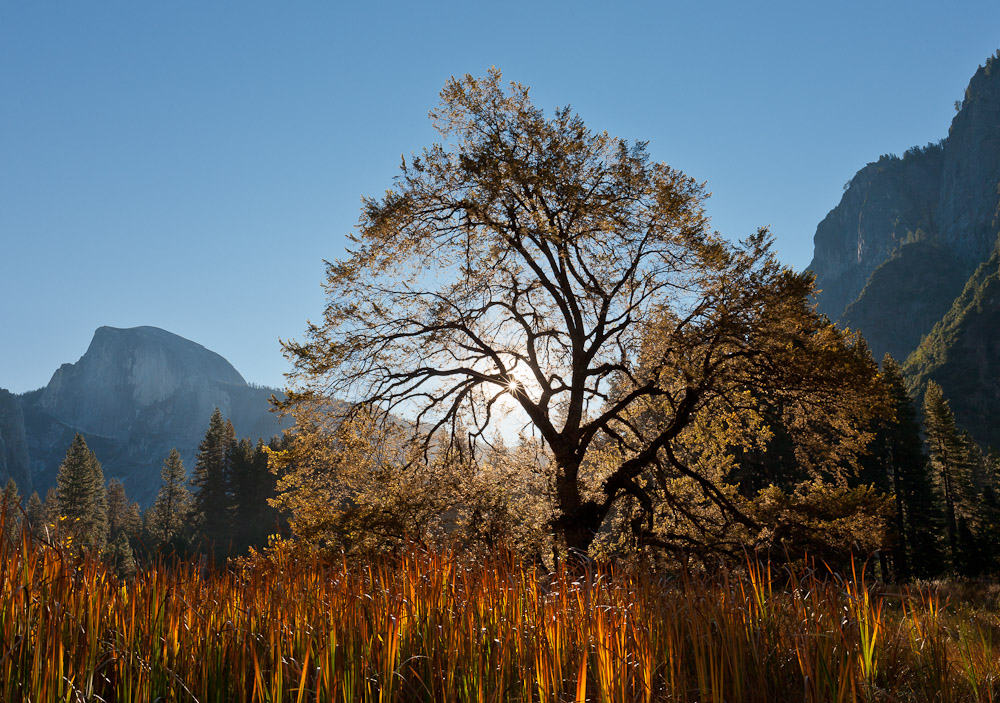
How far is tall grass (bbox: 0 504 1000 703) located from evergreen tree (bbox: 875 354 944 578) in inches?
1294

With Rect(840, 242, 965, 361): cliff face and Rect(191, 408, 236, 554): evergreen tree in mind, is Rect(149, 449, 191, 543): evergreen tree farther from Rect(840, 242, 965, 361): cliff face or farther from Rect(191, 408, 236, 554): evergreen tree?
Rect(840, 242, 965, 361): cliff face

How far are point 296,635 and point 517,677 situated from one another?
1.12 m

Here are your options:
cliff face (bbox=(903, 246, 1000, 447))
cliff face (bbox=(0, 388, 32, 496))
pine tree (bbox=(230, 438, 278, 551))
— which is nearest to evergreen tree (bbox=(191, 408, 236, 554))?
pine tree (bbox=(230, 438, 278, 551))

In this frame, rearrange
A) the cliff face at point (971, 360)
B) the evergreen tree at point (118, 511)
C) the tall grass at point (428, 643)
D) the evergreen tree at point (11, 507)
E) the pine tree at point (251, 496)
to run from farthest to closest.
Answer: the cliff face at point (971, 360), the evergreen tree at point (118, 511), the pine tree at point (251, 496), the evergreen tree at point (11, 507), the tall grass at point (428, 643)

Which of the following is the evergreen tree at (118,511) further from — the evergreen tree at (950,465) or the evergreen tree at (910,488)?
the evergreen tree at (950,465)

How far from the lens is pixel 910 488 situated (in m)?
31.2

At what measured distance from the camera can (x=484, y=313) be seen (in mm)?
12961

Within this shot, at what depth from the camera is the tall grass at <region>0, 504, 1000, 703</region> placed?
2213 mm

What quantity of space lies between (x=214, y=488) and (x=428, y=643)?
188 feet

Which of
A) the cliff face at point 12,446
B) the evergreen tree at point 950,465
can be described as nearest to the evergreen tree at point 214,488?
the evergreen tree at point 950,465

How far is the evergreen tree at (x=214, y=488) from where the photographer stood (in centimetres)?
5088

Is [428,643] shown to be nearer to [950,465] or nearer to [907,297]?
[950,465]

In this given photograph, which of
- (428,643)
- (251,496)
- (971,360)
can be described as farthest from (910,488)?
(971,360)

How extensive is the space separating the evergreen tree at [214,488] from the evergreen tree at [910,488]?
51.3 m
